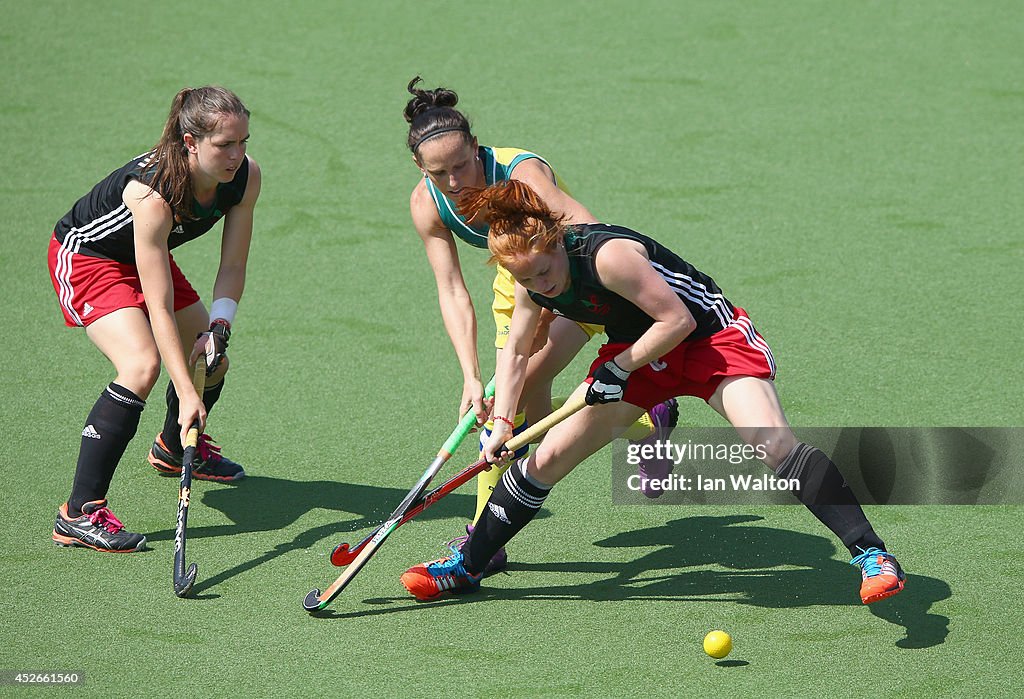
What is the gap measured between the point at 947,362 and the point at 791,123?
2.48 meters

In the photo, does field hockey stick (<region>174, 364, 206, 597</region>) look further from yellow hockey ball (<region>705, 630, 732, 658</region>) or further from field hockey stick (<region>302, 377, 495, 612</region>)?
yellow hockey ball (<region>705, 630, 732, 658</region>)

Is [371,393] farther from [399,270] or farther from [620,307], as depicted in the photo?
[620,307]

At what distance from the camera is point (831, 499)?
332cm

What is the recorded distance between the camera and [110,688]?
3123mm

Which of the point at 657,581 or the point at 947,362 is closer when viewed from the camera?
the point at 657,581

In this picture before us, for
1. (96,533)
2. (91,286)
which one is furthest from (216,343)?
(96,533)

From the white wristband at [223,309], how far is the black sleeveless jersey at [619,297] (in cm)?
112

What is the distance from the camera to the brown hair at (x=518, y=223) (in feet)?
10.3

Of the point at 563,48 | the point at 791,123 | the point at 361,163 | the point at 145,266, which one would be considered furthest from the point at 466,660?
the point at 563,48

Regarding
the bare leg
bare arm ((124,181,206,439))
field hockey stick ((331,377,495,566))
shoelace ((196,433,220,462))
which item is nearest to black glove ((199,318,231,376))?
bare arm ((124,181,206,439))

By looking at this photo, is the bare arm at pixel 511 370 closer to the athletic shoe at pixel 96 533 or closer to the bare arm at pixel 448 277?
the bare arm at pixel 448 277

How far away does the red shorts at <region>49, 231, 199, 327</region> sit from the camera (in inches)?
155

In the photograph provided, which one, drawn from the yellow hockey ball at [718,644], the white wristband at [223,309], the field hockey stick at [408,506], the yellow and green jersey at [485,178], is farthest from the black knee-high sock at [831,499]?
the white wristband at [223,309]

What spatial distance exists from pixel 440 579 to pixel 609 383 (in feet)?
2.42
